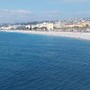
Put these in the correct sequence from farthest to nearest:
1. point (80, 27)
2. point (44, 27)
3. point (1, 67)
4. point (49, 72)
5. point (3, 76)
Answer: point (44, 27) → point (80, 27) → point (1, 67) → point (49, 72) → point (3, 76)

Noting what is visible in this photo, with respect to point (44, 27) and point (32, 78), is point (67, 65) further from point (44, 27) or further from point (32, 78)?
point (44, 27)

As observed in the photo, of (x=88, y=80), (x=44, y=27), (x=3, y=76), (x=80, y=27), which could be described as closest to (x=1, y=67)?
(x=3, y=76)

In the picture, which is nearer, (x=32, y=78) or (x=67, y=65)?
(x=32, y=78)

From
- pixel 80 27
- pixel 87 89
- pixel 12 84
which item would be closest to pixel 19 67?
pixel 12 84

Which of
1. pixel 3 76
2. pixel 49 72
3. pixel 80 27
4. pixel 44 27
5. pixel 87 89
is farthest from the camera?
pixel 44 27

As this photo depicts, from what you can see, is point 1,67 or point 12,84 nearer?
point 12,84

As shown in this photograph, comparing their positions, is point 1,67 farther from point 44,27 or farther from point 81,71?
point 44,27

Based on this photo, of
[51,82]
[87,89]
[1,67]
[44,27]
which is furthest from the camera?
[44,27]

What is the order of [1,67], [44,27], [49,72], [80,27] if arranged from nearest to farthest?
1. [49,72]
2. [1,67]
3. [80,27]
4. [44,27]

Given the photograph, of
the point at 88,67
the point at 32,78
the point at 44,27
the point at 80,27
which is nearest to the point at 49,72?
the point at 32,78
